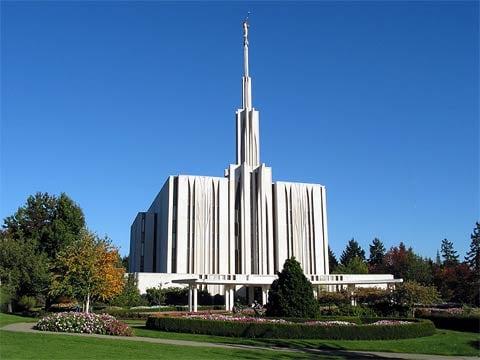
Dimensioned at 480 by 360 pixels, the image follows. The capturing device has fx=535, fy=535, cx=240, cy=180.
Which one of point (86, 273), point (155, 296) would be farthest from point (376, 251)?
point (86, 273)

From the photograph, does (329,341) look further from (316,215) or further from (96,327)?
(316,215)

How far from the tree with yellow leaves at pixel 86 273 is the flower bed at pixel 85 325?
12265 mm

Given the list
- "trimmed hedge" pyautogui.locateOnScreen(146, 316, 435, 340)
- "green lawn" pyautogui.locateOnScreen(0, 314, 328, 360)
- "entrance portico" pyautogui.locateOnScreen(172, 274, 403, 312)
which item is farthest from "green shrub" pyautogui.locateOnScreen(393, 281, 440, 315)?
"green lawn" pyautogui.locateOnScreen(0, 314, 328, 360)

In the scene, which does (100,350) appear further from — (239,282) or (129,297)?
(129,297)

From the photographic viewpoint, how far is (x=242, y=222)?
63.8 meters

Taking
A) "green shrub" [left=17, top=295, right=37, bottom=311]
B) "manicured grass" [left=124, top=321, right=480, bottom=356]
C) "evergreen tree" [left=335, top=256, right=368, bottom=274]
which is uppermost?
"evergreen tree" [left=335, top=256, right=368, bottom=274]

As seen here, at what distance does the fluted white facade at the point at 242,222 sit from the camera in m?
62.4

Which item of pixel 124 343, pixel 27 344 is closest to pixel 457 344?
pixel 124 343

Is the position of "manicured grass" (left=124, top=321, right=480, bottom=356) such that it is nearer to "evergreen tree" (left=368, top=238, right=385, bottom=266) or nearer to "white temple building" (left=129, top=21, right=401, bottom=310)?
"white temple building" (left=129, top=21, right=401, bottom=310)

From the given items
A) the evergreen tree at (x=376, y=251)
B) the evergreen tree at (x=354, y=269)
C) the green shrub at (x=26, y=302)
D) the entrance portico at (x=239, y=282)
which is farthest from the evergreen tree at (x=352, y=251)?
the green shrub at (x=26, y=302)

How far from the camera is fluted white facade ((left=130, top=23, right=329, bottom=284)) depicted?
62375mm

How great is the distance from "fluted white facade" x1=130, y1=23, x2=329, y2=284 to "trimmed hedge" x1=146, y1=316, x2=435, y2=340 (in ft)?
123

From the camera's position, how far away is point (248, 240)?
62969 millimetres

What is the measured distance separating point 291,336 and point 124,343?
7.30m
